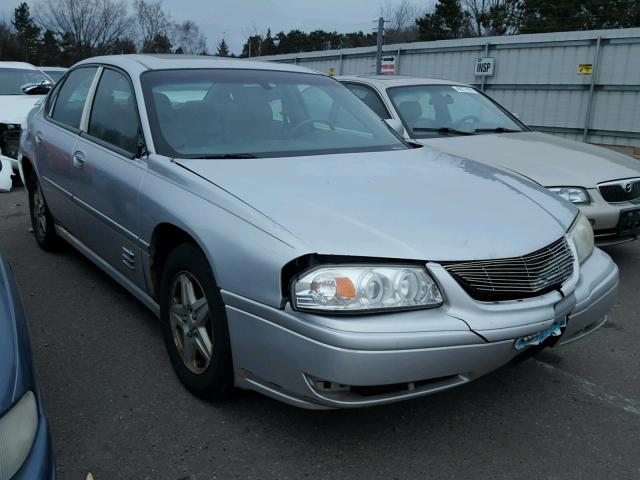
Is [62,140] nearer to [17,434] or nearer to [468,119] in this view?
[17,434]

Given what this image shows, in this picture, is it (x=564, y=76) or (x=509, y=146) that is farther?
(x=564, y=76)

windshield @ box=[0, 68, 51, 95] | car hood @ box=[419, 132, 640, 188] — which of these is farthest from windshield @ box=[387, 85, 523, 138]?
→ windshield @ box=[0, 68, 51, 95]

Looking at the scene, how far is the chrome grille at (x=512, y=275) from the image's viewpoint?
7.41 feet

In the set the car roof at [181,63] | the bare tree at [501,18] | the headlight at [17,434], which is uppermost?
the bare tree at [501,18]

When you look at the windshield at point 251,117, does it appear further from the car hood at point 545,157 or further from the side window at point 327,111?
the car hood at point 545,157

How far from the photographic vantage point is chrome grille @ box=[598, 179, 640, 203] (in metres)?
4.60

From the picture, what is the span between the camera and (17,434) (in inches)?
59.6

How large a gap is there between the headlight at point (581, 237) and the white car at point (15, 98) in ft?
20.6

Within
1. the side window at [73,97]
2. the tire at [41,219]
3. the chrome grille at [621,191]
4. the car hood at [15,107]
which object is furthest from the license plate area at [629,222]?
the car hood at [15,107]

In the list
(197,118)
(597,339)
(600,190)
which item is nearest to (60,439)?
(197,118)

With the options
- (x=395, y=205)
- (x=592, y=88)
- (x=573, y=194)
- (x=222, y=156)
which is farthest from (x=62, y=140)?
(x=592, y=88)

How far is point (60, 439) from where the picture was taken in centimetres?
249

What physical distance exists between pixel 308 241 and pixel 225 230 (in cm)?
40

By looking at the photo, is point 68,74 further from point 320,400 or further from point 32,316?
point 320,400
